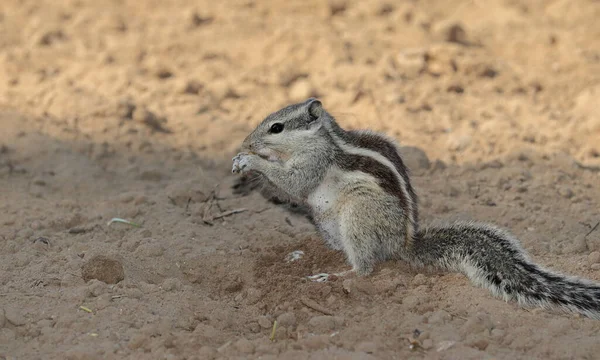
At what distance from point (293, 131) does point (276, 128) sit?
0.13 meters

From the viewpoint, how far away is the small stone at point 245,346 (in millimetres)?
3867

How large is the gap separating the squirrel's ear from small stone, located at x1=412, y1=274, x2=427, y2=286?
1.37m

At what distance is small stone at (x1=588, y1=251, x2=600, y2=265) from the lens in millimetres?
4746

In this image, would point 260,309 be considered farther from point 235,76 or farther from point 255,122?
point 235,76

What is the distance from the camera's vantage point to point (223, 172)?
6.80 m

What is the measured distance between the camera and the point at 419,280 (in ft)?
15.4

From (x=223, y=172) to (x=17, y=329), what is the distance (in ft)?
9.82

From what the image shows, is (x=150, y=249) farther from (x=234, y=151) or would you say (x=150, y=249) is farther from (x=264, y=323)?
(x=234, y=151)

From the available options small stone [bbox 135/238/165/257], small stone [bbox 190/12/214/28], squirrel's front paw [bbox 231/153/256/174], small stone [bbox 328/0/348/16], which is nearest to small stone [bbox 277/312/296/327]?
small stone [bbox 135/238/165/257]

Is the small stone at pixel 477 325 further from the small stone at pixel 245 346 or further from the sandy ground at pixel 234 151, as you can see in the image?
the small stone at pixel 245 346

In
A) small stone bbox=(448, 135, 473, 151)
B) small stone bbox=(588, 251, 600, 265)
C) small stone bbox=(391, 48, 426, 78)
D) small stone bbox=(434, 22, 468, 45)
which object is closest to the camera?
small stone bbox=(588, 251, 600, 265)

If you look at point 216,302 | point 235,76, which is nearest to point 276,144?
point 216,302

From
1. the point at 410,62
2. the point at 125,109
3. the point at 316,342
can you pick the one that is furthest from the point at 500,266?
the point at 410,62

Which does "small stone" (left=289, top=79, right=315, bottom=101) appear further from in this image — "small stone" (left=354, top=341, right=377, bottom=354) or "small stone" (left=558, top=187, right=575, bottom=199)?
"small stone" (left=354, top=341, right=377, bottom=354)
